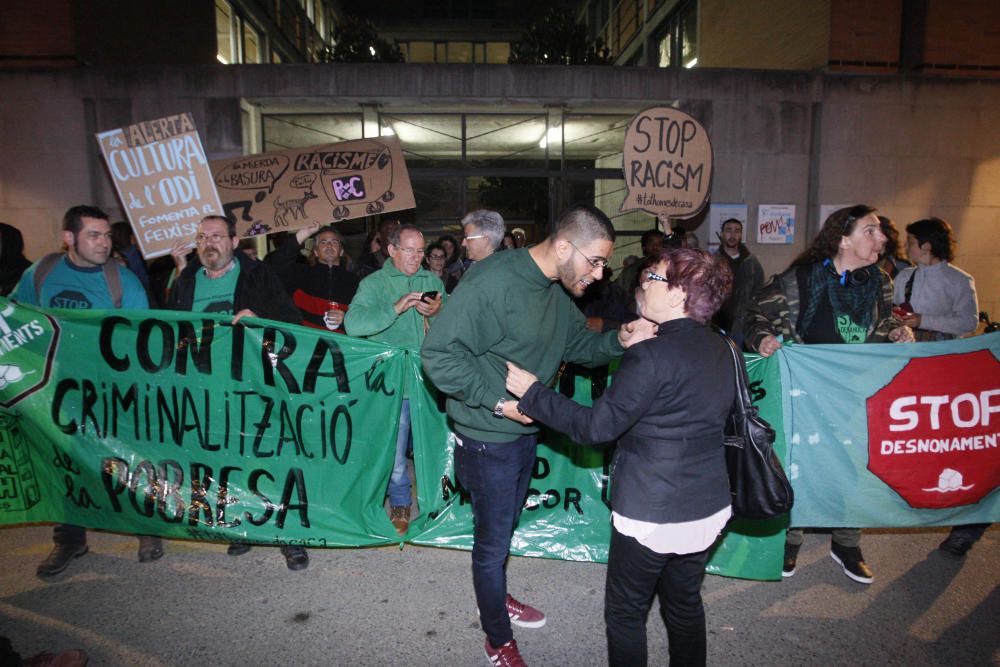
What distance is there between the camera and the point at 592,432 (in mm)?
2139

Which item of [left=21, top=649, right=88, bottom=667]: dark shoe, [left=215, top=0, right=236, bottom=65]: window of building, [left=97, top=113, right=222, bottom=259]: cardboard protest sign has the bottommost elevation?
[left=21, top=649, right=88, bottom=667]: dark shoe

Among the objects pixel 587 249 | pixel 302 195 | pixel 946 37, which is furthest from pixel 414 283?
pixel 946 37

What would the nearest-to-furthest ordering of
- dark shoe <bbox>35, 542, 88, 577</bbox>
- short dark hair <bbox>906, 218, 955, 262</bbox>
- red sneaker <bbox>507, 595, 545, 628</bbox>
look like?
red sneaker <bbox>507, 595, 545, 628</bbox>
dark shoe <bbox>35, 542, 88, 577</bbox>
short dark hair <bbox>906, 218, 955, 262</bbox>

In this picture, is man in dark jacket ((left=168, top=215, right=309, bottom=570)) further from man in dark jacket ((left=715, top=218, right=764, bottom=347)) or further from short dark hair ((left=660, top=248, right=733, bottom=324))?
man in dark jacket ((left=715, top=218, right=764, bottom=347))

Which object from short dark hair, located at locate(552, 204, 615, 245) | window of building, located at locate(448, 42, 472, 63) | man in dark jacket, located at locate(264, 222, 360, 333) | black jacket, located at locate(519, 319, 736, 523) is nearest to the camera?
black jacket, located at locate(519, 319, 736, 523)

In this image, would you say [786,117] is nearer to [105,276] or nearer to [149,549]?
[105,276]

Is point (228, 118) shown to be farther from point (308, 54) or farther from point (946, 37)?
point (308, 54)

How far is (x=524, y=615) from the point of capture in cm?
317

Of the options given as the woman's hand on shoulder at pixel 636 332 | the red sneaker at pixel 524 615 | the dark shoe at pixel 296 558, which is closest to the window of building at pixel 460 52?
the dark shoe at pixel 296 558

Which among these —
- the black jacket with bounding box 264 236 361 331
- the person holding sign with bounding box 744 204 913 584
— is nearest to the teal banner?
the person holding sign with bounding box 744 204 913 584

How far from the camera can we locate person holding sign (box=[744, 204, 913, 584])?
3.47 m

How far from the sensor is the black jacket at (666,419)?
6.84 ft

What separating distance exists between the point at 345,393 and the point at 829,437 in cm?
281

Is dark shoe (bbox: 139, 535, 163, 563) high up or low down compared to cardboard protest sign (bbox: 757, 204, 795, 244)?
down
